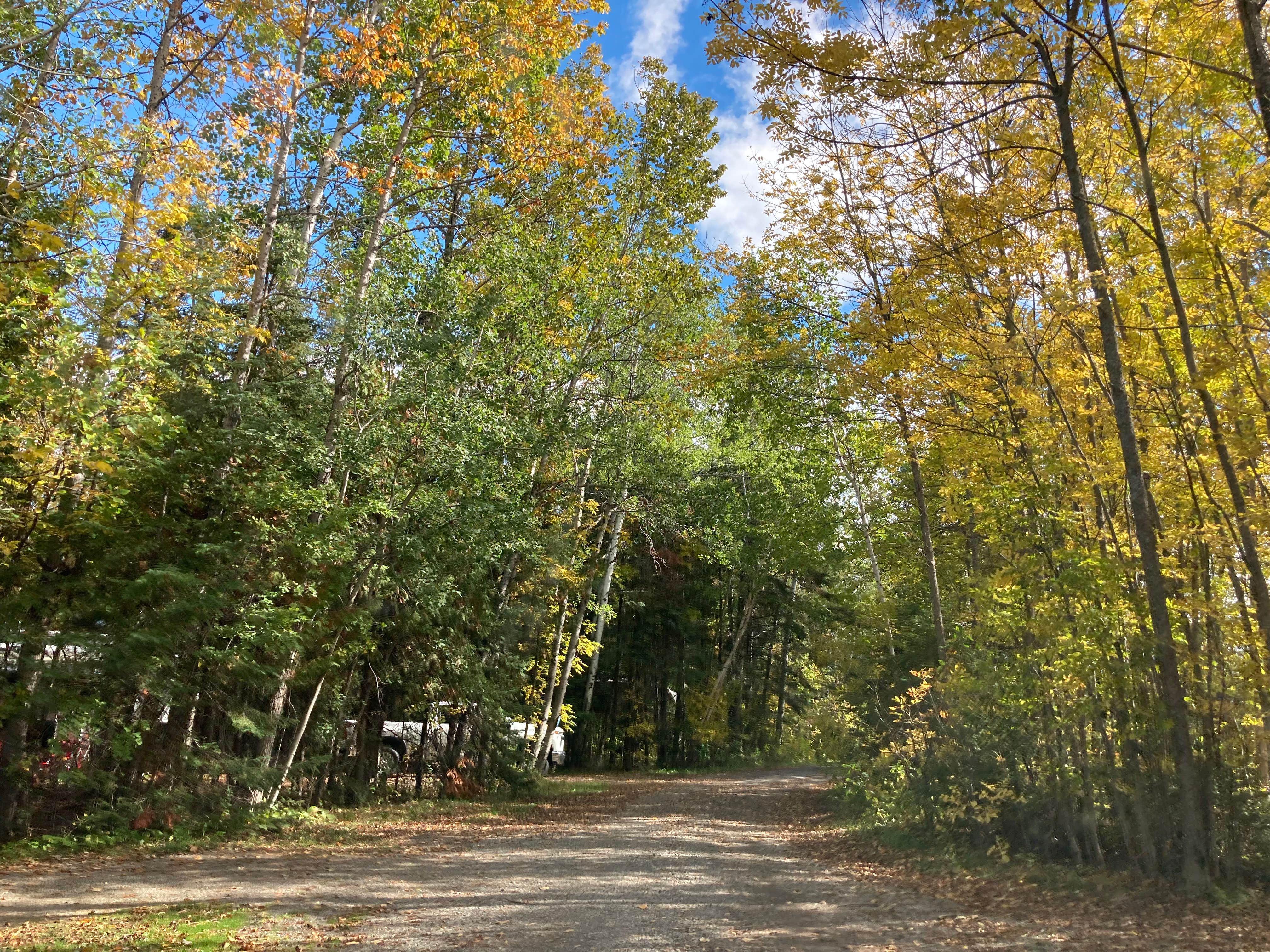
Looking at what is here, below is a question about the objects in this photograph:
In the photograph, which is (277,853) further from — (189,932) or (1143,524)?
(1143,524)

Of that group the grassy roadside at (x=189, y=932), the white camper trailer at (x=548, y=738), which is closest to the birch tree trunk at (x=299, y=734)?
the white camper trailer at (x=548, y=738)

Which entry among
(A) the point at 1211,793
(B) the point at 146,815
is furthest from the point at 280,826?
(A) the point at 1211,793

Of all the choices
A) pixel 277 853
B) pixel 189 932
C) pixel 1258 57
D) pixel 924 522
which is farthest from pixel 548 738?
pixel 1258 57

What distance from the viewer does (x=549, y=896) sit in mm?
6684

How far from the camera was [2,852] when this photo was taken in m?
7.32

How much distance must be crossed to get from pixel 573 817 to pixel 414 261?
27.8 ft

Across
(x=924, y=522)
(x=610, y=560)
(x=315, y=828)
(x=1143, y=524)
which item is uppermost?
(x=610, y=560)

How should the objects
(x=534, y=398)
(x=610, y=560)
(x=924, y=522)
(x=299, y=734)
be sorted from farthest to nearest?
1. (x=610, y=560)
2. (x=534, y=398)
3. (x=924, y=522)
4. (x=299, y=734)

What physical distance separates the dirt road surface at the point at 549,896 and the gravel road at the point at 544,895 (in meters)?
0.02

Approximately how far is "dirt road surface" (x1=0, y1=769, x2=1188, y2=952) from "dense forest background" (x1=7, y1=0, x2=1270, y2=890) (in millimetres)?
1689

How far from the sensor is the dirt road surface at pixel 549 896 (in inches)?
213

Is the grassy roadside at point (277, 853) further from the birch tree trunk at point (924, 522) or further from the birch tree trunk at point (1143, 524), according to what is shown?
the birch tree trunk at point (1143, 524)

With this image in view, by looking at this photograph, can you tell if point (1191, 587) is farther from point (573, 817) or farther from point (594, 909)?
point (573, 817)

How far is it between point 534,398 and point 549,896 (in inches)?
342
